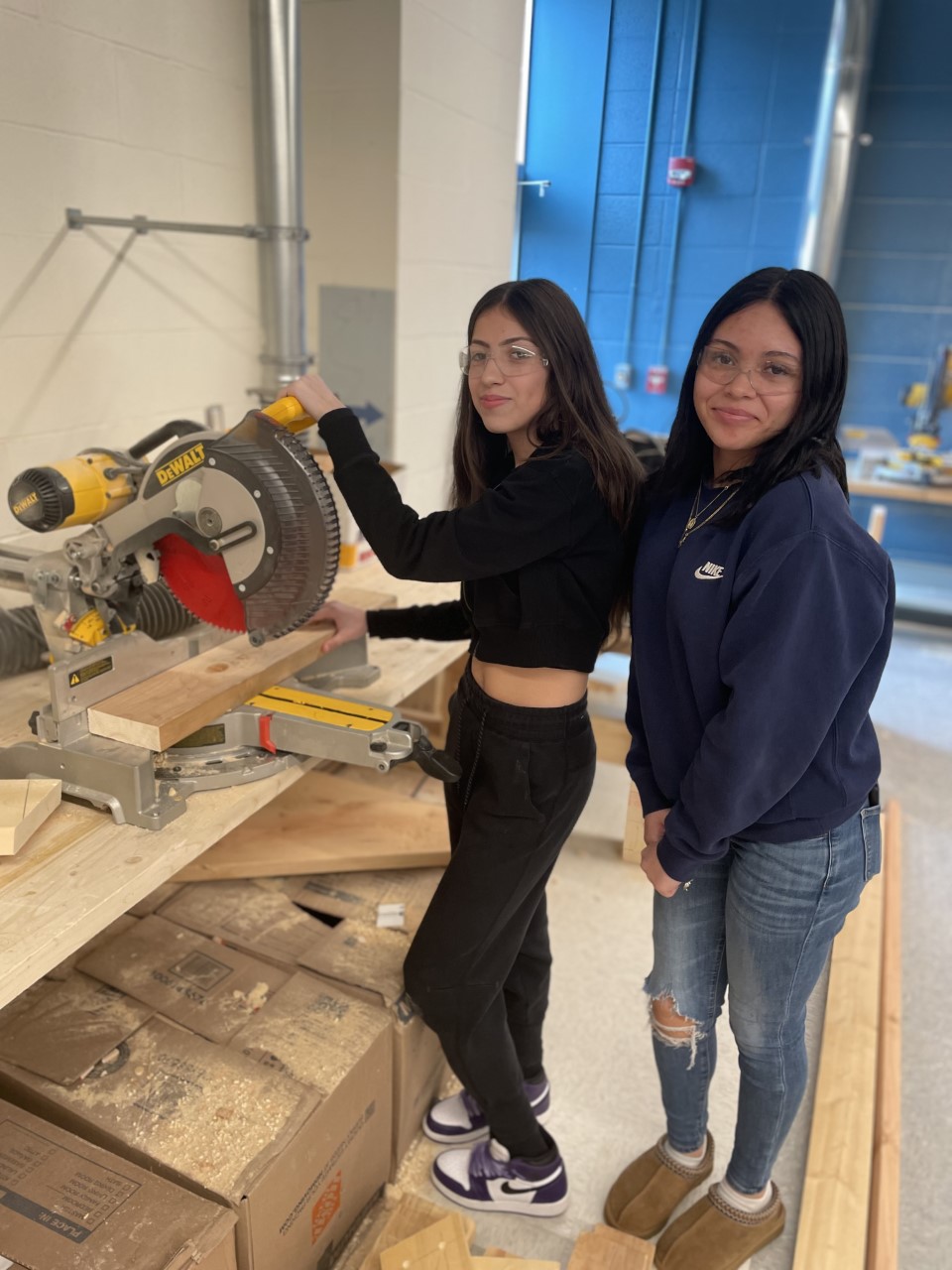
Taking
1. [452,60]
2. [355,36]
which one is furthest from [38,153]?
[452,60]

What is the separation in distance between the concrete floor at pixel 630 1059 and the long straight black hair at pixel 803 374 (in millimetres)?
1322

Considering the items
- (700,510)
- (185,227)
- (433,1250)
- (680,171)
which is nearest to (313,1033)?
(433,1250)

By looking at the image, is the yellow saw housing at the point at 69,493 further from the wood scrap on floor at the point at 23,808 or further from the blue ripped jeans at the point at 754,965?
the blue ripped jeans at the point at 754,965

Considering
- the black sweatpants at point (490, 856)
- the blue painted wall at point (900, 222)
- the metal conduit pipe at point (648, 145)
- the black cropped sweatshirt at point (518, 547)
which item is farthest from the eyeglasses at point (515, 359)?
the blue painted wall at point (900, 222)

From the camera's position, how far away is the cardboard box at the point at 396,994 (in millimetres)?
1605

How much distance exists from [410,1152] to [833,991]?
104 cm

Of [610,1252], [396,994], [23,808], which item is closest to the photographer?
[23,808]

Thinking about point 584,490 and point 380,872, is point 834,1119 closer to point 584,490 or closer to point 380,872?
point 380,872

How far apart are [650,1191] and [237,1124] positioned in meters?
0.76

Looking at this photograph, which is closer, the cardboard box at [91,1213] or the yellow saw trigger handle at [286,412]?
the cardboard box at [91,1213]

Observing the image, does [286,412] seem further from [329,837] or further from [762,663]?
[329,837]

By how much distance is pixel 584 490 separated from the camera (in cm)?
128

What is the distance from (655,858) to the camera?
134cm

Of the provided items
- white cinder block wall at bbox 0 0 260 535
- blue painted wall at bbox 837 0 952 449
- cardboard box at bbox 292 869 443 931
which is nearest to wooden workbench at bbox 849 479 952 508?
blue painted wall at bbox 837 0 952 449
